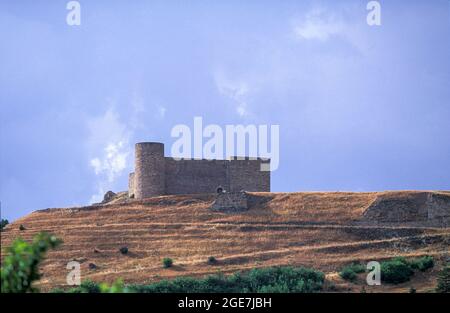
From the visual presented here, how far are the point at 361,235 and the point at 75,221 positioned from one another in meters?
16.4

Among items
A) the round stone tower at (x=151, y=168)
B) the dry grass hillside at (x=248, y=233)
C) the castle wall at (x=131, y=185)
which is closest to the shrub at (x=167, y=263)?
the dry grass hillside at (x=248, y=233)

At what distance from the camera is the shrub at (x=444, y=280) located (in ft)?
123

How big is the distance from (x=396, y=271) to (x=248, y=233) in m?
9.75

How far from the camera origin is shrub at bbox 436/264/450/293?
1475 inches

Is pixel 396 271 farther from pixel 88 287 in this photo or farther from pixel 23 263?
pixel 23 263

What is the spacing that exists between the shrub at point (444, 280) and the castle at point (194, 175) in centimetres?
1665

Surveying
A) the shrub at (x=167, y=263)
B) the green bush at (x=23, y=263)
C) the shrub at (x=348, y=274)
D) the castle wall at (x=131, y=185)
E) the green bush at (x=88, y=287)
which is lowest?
the green bush at (x=88, y=287)

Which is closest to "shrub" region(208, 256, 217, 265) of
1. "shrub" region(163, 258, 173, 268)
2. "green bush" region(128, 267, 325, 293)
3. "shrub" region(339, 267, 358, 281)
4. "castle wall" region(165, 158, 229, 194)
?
"shrub" region(163, 258, 173, 268)

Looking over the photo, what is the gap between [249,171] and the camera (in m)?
54.2

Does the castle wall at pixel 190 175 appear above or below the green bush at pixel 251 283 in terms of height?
above

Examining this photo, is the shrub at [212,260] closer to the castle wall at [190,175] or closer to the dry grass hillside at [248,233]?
the dry grass hillside at [248,233]

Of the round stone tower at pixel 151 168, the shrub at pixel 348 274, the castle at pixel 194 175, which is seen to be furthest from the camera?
the castle at pixel 194 175
